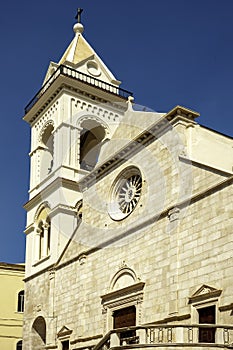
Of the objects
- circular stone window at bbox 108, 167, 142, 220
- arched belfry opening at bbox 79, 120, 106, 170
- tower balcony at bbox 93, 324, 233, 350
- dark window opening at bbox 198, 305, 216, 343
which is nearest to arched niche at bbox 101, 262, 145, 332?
circular stone window at bbox 108, 167, 142, 220

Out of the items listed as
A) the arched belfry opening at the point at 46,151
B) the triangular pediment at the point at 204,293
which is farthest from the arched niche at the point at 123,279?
the arched belfry opening at the point at 46,151

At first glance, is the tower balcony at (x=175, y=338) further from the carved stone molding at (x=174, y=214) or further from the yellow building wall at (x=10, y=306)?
the yellow building wall at (x=10, y=306)

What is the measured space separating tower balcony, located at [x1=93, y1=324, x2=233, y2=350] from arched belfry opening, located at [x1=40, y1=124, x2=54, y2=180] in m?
15.4

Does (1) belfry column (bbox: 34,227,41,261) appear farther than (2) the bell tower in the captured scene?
Yes

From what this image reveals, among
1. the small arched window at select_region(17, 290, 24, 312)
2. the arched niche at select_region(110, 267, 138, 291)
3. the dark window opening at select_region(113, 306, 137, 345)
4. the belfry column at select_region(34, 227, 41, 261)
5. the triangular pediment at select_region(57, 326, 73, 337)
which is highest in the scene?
the belfry column at select_region(34, 227, 41, 261)

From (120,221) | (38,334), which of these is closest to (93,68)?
(120,221)

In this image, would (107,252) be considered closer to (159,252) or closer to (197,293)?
(159,252)

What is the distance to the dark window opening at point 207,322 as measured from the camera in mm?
16844

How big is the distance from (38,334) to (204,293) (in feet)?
45.4

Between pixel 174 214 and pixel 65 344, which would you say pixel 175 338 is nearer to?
A: pixel 174 214

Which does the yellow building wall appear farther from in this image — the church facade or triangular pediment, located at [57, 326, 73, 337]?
triangular pediment, located at [57, 326, 73, 337]

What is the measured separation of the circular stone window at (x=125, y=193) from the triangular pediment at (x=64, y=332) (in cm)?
510

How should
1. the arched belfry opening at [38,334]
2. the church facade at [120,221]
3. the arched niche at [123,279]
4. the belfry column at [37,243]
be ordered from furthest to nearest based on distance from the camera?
the belfry column at [37,243], the arched belfry opening at [38,334], the arched niche at [123,279], the church facade at [120,221]

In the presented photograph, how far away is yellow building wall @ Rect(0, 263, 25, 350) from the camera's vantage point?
36375 millimetres
